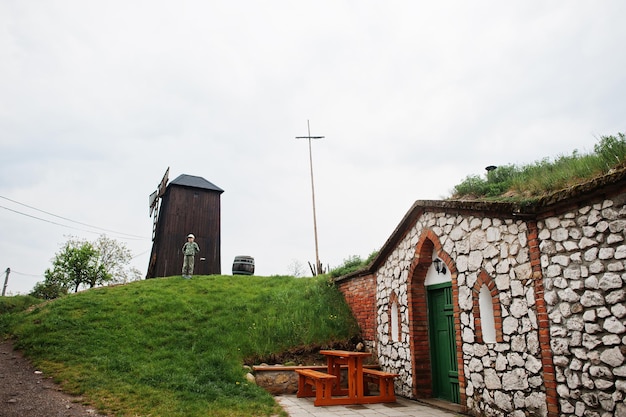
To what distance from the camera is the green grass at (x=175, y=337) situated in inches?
273

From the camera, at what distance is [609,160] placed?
5.39 metres

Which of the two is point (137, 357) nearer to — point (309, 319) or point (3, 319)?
point (309, 319)

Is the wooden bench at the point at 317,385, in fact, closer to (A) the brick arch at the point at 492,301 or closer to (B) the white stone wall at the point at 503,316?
(B) the white stone wall at the point at 503,316

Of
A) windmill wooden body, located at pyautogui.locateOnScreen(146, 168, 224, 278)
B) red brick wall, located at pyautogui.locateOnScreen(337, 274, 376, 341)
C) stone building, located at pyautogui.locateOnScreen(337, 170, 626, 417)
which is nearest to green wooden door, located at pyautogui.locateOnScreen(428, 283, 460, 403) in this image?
stone building, located at pyautogui.locateOnScreen(337, 170, 626, 417)

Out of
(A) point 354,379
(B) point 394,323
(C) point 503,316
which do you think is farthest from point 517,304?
(B) point 394,323

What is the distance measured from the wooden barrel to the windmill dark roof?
16.2 feet

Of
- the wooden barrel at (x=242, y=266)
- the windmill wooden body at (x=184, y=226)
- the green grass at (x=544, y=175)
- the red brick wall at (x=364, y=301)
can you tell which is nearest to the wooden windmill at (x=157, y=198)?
the windmill wooden body at (x=184, y=226)

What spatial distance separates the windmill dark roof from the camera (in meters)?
21.2

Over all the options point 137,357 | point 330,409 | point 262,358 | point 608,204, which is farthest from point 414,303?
point 137,357

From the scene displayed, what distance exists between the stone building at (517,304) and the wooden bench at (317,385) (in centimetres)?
172

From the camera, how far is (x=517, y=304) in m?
5.61

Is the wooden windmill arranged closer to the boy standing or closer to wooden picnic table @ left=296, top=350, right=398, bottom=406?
the boy standing

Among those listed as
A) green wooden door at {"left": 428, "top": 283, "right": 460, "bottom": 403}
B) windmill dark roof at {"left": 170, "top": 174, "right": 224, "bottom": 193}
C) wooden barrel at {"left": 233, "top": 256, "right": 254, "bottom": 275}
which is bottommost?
green wooden door at {"left": 428, "top": 283, "right": 460, "bottom": 403}

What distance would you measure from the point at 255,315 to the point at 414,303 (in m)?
4.79
